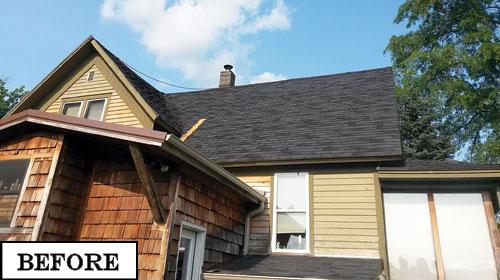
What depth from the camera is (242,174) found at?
8.83 metres

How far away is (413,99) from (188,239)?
2222 cm

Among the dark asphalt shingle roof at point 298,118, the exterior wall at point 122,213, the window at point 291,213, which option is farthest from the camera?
the dark asphalt shingle roof at point 298,118

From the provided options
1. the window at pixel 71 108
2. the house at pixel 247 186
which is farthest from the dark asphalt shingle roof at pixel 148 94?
the window at pixel 71 108

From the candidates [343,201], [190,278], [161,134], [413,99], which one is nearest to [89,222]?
[190,278]

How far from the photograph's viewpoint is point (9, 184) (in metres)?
5.84

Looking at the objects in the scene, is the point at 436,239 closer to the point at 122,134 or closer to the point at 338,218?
the point at 338,218

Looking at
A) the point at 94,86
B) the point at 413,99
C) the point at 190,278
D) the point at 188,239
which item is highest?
the point at 413,99

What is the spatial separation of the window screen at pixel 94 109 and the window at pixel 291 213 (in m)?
5.41

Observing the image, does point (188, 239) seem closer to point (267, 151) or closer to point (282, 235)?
point (282, 235)

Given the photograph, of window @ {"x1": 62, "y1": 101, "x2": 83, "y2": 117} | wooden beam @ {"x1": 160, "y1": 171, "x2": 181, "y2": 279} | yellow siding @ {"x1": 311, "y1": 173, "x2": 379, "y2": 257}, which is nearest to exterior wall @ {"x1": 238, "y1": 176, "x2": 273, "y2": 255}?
yellow siding @ {"x1": 311, "y1": 173, "x2": 379, "y2": 257}

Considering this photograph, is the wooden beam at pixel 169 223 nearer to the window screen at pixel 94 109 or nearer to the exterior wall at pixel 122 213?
the exterior wall at pixel 122 213

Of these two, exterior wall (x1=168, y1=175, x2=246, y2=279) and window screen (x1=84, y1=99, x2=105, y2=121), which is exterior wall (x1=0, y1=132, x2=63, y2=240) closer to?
exterior wall (x1=168, y1=175, x2=246, y2=279)

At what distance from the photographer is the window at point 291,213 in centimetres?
778

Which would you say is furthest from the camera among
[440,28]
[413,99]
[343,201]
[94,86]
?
[413,99]
